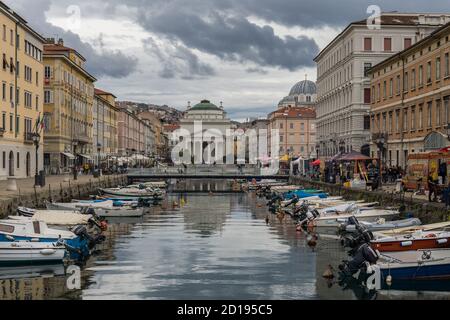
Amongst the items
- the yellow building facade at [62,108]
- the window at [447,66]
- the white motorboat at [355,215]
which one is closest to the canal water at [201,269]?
the white motorboat at [355,215]

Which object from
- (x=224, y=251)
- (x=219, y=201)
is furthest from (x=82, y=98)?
(x=224, y=251)

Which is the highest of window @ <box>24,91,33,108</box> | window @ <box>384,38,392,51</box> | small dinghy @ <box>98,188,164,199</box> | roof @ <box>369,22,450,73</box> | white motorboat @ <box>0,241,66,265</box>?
window @ <box>384,38,392,51</box>

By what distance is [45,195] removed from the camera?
2018 inches

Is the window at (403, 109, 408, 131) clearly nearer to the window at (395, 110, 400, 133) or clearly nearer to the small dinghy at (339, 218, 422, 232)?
the window at (395, 110, 400, 133)

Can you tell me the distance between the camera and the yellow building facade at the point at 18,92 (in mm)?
64438

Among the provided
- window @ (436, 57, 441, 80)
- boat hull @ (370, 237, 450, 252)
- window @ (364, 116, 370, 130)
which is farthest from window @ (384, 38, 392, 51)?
boat hull @ (370, 237, 450, 252)

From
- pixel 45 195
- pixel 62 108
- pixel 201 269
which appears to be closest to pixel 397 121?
pixel 45 195

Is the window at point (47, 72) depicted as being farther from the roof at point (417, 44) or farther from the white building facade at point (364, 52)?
the roof at point (417, 44)

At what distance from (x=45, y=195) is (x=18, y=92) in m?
21.6

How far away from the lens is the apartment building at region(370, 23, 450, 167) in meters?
54.2

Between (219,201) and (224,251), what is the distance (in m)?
42.4

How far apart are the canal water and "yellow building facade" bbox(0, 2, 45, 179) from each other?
79.5 feet

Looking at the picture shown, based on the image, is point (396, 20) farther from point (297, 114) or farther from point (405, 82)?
point (297, 114)
